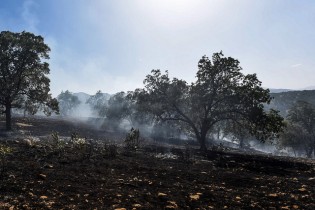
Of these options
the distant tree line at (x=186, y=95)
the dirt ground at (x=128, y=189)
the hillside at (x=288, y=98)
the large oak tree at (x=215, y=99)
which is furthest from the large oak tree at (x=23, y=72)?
the hillside at (x=288, y=98)

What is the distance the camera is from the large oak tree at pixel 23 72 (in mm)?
45469

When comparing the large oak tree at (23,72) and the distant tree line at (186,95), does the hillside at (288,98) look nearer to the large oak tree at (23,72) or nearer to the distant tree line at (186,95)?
the distant tree line at (186,95)

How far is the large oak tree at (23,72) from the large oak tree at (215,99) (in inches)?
577

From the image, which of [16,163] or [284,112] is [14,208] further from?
[284,112]

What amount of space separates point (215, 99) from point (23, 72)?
2801cm

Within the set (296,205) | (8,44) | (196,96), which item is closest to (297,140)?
(196,96)

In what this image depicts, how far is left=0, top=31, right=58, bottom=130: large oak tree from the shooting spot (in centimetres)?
4547

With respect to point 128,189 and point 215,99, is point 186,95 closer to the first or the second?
point 215,99

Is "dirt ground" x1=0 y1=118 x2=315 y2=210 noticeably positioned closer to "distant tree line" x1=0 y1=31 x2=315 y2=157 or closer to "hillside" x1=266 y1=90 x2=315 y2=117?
"distant tree line" x1=0 y1=31 x2=315 y2=157

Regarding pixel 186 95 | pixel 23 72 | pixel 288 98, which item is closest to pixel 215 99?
pixel 186 95

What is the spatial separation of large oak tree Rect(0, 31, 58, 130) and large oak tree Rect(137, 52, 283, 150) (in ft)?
48.0

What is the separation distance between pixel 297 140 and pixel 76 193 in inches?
2812

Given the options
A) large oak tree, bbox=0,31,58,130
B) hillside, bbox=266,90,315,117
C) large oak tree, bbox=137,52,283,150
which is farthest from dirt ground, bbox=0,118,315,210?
hillside, bbox=266,90,315,117

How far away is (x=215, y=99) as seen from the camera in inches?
1683
